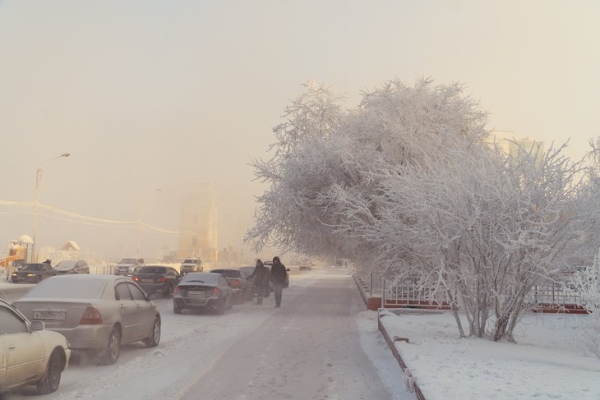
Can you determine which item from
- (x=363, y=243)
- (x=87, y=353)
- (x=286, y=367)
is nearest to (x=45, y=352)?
(x=87, y=353)

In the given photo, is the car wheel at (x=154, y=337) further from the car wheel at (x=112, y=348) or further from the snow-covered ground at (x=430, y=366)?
the car wheel at (x=112, y=348)

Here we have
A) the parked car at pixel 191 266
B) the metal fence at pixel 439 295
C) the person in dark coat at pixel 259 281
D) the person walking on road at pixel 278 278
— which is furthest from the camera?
the parked car at pixel 191 266

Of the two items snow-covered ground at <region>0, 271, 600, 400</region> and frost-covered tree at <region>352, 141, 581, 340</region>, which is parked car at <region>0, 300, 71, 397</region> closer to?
snow-covered ground at <region>0, 271, 600, 400</region>

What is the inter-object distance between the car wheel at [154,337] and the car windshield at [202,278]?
7.10 metres

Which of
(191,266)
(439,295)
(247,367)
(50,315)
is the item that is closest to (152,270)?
(439,295)

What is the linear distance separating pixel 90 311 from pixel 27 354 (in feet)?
8.46

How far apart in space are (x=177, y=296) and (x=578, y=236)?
1274cm

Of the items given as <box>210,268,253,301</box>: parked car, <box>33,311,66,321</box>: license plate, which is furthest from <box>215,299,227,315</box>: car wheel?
<box>33,311,66,321</box>: license plate

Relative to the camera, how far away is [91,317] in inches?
381

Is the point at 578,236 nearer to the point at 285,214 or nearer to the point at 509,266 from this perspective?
the point at 509,266

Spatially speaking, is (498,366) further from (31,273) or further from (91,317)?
(31,273)

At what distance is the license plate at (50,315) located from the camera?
959cm

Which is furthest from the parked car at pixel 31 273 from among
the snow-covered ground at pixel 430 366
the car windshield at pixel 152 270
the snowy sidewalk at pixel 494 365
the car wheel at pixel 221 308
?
the snowy sidewalk at pixel 494 365

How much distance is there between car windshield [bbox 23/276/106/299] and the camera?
1016cm
